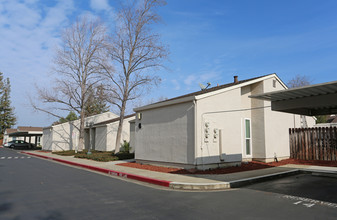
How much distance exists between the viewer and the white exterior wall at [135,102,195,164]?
37.2ft

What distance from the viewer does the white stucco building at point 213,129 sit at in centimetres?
1120

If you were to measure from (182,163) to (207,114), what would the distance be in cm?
265

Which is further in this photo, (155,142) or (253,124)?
(253,124)

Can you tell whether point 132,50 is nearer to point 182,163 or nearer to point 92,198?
point 182,163

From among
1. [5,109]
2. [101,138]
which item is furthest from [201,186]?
[5,109]

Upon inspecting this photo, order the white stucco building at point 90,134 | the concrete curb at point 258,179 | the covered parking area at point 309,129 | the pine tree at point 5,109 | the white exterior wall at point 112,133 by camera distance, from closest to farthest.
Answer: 1. the covered parking area at point 309,129
2. the concrete curb at point 258,179
3. the white exterior wall at point 112,133
4. the white stucco building at point 90,134
5. the pine tree at point 5,109

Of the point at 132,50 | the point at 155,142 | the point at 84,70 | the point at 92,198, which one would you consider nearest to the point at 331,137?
the point at 155,142

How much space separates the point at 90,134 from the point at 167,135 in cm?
2085

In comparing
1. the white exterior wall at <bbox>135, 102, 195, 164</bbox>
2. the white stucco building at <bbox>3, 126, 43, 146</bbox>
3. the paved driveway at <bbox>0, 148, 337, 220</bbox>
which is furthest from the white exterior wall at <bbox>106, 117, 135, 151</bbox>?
the white stucco building at <bbox>3, 126, 43, 146</bbox>

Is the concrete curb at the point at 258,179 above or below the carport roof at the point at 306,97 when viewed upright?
below

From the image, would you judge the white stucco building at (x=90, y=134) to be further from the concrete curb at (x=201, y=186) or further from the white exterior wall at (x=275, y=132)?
the concrete curb at (x=201, y=186)

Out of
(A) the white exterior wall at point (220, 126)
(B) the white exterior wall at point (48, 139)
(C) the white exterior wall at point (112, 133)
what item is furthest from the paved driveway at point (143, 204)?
(B) the white exterior wall at point (48, 139)

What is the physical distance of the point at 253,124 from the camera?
1445 cm

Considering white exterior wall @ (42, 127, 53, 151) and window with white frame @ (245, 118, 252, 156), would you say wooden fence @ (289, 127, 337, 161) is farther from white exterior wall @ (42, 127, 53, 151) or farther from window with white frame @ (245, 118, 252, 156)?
white exterior wall @ (42, 127, 53, 151)
